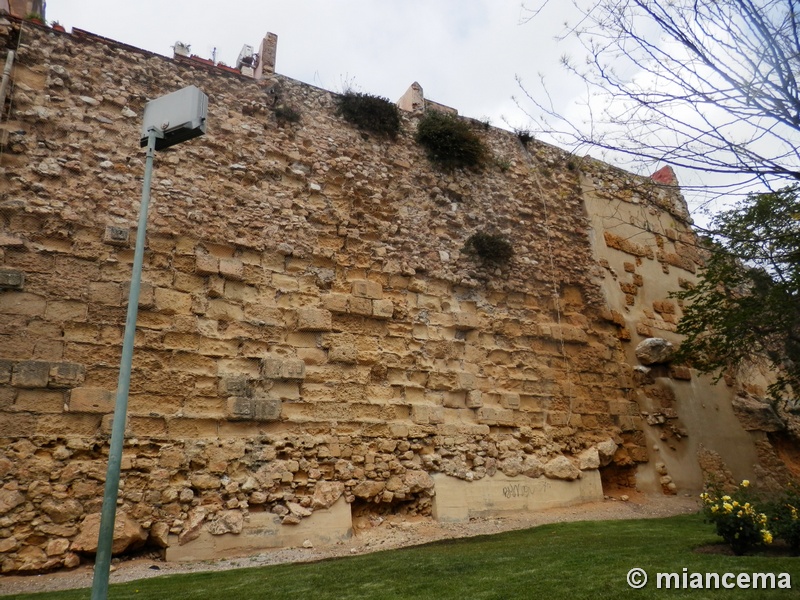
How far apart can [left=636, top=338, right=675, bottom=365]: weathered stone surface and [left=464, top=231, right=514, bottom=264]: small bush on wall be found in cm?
298

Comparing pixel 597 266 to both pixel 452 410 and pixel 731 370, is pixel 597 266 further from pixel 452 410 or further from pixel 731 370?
pixel 452 410

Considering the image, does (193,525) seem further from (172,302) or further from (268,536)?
(172,302)

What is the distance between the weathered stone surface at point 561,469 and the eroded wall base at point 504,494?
75mm

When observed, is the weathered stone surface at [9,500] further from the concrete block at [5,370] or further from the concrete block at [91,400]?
the concrete block at [5,370]

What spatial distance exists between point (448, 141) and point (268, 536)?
250 inches

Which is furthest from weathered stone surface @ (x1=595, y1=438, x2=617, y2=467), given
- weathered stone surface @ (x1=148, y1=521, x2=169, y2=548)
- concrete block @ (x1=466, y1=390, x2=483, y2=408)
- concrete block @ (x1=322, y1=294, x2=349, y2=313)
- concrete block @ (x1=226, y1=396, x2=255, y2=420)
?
weathered stone surface @ (x1=148, y1=521, x2=169, y2=548)

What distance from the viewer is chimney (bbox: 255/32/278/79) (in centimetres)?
896

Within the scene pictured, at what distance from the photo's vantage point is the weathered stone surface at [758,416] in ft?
37.3

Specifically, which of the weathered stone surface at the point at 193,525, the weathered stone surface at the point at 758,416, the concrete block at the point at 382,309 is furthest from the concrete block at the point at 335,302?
the weathered stone surface at the point at 758,416

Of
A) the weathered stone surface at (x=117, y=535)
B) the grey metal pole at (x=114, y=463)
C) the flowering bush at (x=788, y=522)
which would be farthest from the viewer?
the weathered stone surface at (x=117, y=535)

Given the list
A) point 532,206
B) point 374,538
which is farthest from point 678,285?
point 374,538

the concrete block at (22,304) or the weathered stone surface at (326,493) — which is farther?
the weathered stone surface at (326,493)

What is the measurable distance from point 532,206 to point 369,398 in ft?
15.5

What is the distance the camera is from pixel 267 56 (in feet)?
29.7
